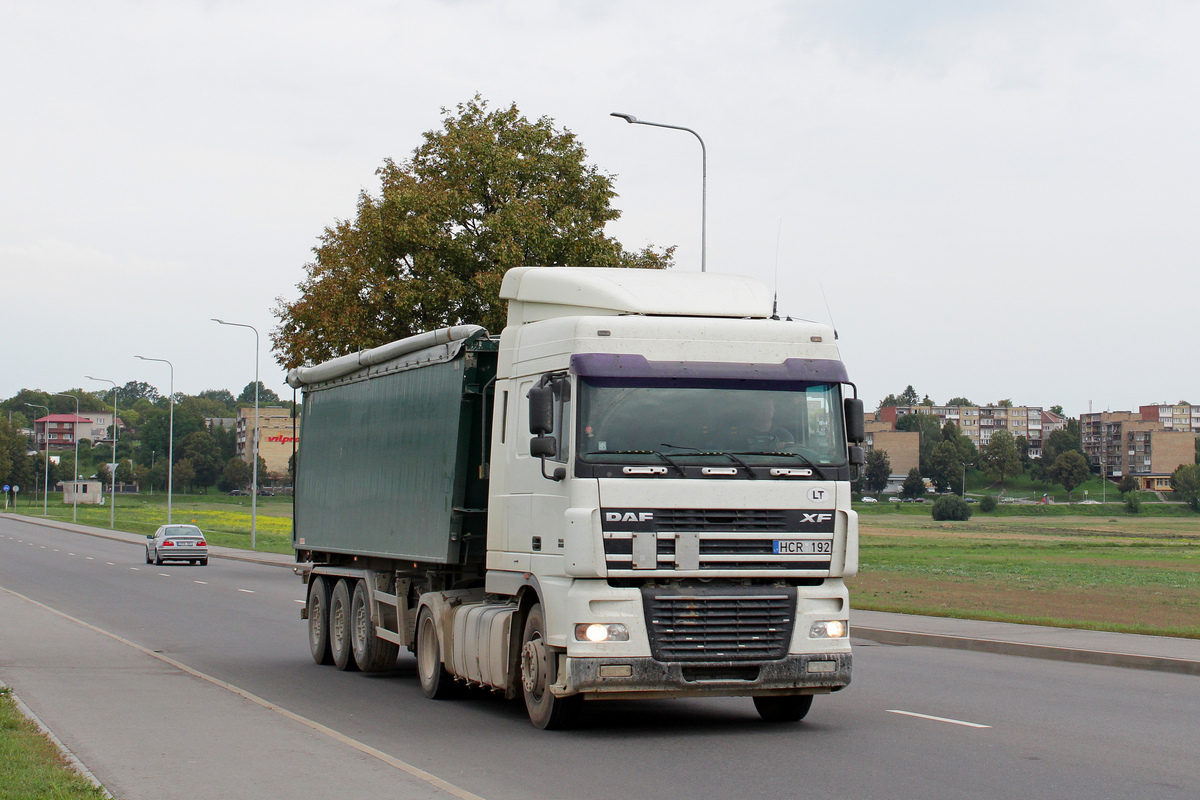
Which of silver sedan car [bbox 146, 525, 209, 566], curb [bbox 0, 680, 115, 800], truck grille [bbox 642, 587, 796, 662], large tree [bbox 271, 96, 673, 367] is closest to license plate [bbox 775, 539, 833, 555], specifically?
truck grille [bbox 642, 587, 796, 662]

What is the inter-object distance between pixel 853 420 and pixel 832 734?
2416 mm

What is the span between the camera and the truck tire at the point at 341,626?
15570 mm

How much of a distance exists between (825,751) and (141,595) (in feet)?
75.6

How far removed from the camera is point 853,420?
1062cm

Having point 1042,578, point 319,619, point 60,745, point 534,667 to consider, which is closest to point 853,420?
point 534,667

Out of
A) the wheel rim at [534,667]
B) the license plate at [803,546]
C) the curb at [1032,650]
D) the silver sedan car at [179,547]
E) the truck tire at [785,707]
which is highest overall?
the license plate at [803,546]

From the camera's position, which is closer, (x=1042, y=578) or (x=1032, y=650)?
(x=1032, y=650)

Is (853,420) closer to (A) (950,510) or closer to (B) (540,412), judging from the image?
(B) (540,412)

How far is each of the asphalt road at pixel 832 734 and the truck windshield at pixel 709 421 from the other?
2.13 meters

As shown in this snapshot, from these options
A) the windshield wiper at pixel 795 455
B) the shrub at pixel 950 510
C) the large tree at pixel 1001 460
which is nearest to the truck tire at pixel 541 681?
the windshield wiper at pixel 795 455

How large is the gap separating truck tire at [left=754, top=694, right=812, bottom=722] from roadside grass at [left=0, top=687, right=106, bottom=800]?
5.39 m

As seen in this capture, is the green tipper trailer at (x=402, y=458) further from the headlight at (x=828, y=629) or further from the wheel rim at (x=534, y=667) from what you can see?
the headlight at (x=828, y=629)

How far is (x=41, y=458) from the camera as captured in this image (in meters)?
182

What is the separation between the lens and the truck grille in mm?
9961
